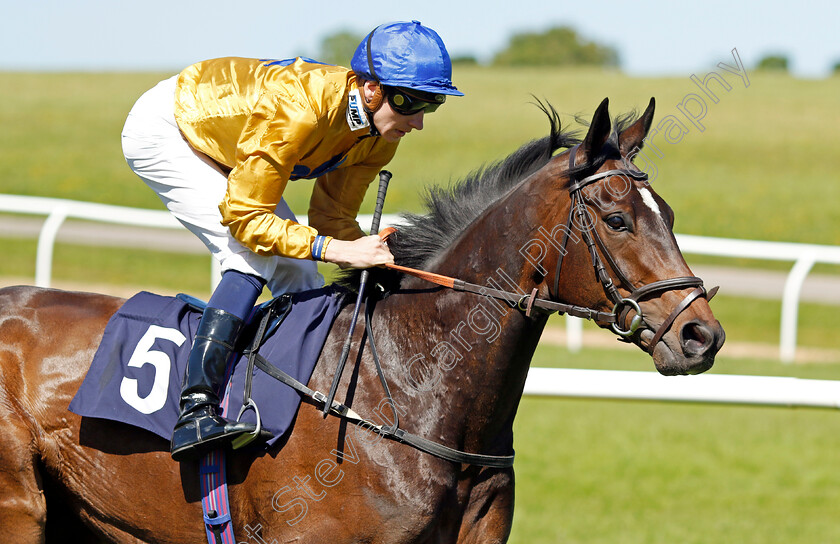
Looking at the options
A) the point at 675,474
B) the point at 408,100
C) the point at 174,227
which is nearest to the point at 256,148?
the point at 408,100

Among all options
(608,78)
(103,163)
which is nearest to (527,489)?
(103,163)

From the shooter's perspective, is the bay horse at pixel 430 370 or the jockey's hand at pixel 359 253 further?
the jockey's hand at pixel 359 253

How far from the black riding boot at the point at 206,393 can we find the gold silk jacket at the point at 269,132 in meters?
0.27

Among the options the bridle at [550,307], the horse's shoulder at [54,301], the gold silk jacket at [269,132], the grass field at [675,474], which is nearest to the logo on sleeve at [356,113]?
the gold silk jacket at [269,132]

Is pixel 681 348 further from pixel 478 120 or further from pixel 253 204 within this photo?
pixel 478 120

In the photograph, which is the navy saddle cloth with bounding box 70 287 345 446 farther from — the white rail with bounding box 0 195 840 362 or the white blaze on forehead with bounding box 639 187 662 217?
the white rail with bounding box 0 195 840 362

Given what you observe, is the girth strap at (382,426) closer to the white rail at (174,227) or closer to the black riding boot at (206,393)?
the black riding boot at (206,393)

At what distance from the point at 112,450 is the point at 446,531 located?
1.12m

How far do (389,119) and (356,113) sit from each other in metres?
0.11

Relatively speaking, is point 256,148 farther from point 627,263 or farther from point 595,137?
point 627,263

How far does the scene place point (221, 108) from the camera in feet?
9.87

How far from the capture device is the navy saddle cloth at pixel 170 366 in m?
2.75

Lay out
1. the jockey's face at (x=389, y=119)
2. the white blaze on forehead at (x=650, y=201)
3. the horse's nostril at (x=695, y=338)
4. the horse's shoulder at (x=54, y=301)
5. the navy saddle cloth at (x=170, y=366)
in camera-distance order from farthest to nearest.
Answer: the horse's shoulder at (x=54, y=301) < the jockey's face at (x=389, y=119) < the navy saddle cloth at (x=170, y=366) < the white blaze on forehead at (x=650, y=201) < the horse's nostril at (x=695, y=338)

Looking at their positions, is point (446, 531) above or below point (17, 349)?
below
